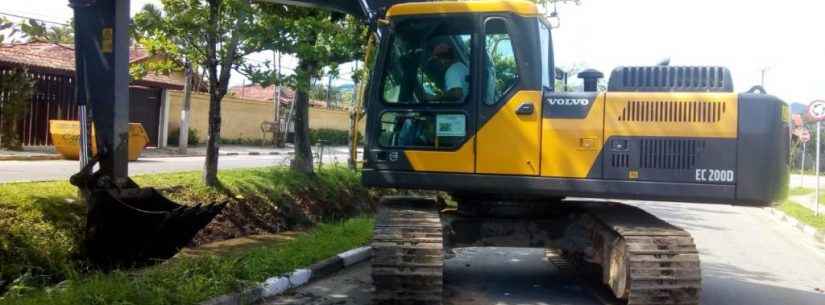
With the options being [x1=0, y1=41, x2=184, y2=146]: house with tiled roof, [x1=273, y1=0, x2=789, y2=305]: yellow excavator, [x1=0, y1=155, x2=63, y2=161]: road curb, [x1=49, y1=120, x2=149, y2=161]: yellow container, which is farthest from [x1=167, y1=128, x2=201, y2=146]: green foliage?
[x1=273, y1=0, x2=789, y2=305]: yellow excavator

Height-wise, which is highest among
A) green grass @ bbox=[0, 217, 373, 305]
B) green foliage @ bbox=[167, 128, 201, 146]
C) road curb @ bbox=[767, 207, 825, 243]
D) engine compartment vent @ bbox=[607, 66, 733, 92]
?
engine compartment vent @ bbox=[607, 66, 733, 92]

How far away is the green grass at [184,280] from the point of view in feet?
16.7

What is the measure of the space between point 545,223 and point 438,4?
89.6 inches

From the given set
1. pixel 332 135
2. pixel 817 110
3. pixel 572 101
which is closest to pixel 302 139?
pixel 572 101

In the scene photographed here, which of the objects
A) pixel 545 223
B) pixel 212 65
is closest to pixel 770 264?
pixel 545 223

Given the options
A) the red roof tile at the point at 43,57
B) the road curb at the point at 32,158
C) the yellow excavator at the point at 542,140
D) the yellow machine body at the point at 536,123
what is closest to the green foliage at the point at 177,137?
the red roof tile at the point at 43,57

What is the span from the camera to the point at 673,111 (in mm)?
6020

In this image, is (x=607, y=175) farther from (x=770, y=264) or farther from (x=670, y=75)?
(x=770, y=264)

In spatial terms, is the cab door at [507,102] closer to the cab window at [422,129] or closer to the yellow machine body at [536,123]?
the yellow machine body at [536,123]

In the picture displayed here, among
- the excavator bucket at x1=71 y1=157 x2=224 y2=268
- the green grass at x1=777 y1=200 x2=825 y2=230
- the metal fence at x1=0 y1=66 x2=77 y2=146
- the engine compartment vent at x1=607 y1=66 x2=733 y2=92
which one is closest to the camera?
the excavator bucket at x1=71 y1=157 x2=224 y2=268

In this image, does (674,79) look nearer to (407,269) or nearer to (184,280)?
(407,269)

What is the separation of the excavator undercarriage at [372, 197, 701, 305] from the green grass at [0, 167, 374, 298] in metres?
2.60

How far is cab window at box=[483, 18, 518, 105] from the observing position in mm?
6273

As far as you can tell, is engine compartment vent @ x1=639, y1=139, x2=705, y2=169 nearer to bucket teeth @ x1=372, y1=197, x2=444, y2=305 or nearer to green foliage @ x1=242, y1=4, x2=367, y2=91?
bucket teeth @ x1=372, y1=197, x2=444, y2=305
